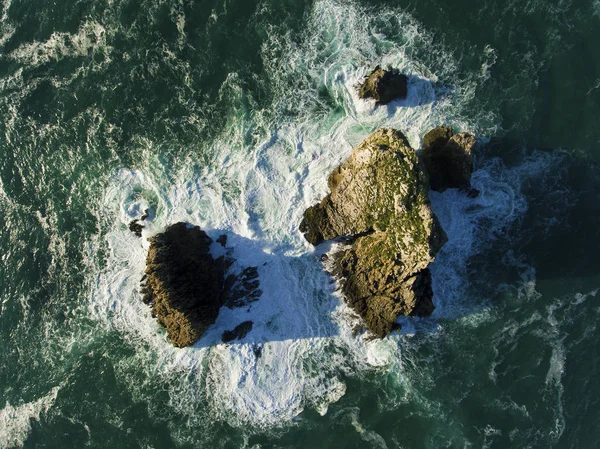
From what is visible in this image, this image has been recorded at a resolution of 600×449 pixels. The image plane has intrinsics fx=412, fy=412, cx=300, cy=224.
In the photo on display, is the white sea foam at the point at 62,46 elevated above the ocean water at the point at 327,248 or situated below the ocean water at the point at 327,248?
above

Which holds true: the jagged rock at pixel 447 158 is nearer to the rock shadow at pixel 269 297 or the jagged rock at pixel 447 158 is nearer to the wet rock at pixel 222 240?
the rock shadow at pixel 269 297

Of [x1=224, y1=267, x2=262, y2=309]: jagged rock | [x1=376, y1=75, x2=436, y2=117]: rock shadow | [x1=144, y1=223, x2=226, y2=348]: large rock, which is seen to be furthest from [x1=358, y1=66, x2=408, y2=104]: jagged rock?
[x1=144, y1=223, x2=226, y2=348]: large rock

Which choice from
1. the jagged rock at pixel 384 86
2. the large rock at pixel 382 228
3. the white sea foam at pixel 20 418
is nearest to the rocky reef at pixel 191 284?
the large rock at pixel 382 228

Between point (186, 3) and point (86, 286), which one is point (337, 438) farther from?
point (186, 3)

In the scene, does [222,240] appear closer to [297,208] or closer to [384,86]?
[297,208]

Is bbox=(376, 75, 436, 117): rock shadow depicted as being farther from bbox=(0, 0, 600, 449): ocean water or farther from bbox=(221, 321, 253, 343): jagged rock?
bbox=(221, 321, 253, 343): jagged rock

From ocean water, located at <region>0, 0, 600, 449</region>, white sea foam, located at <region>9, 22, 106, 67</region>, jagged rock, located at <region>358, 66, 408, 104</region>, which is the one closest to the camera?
jagged rock, located at <region>358, 66, 408, 104</region>

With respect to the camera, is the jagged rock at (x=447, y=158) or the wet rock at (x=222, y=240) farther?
the wet rock at (x=222, y=240)
